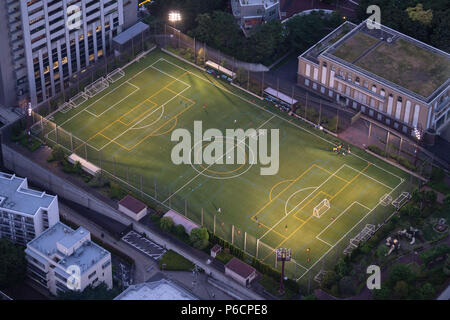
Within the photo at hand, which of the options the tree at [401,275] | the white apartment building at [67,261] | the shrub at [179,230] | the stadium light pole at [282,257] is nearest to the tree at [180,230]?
the shrub at [179,230]

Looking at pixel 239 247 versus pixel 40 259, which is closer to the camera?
pixel 40 259

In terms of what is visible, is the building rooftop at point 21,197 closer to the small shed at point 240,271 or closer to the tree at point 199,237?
the tree at point 199,237

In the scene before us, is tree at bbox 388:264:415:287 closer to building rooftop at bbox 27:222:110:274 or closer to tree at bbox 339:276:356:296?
tree at bbox 339:276:356:296

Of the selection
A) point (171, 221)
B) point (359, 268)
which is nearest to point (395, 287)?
point (359, 268)

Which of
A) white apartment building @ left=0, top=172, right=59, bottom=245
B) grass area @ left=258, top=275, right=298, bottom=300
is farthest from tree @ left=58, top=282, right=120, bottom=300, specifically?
grass area @ left=258, top=275, right=298, bottom=300

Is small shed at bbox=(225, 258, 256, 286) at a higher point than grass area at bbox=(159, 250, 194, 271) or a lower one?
higher

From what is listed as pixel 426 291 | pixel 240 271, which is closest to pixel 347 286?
pixel 426 291

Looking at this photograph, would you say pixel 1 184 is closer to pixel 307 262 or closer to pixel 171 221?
pixel 171 221
